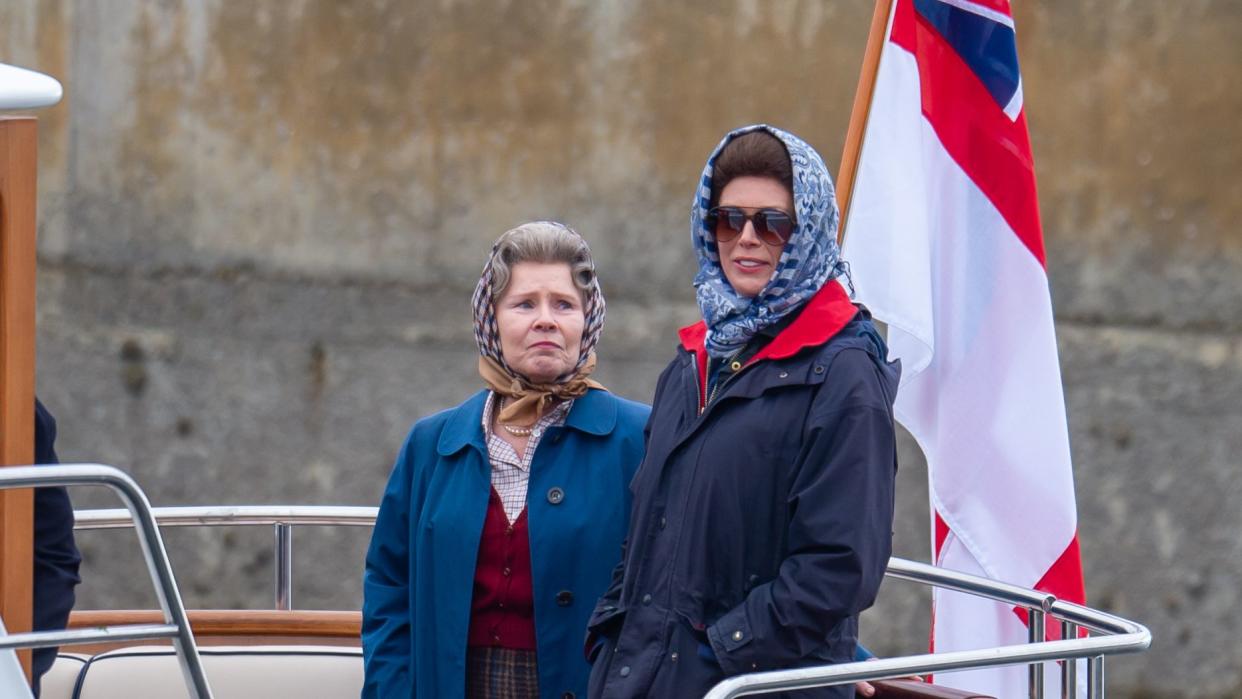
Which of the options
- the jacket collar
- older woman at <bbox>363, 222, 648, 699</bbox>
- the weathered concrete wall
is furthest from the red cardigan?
the weathered concrete wall

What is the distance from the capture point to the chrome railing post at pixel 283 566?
3.89 meters

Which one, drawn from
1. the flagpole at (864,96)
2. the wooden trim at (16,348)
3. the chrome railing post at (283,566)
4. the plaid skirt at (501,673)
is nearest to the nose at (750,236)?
the plaid skirt at (501,673)

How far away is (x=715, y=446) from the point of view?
249 centimetres

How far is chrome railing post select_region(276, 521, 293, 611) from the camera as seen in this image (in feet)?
12.8

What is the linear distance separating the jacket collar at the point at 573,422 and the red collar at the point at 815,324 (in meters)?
0.36

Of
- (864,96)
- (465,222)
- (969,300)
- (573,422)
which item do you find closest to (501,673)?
(573,422)

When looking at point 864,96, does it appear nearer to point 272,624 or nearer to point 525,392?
point 525,392

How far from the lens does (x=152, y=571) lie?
7.36 feet

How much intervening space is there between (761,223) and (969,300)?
4.43 ft

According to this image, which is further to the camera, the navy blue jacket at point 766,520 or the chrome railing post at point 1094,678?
the chrome railing post at point 1094,678

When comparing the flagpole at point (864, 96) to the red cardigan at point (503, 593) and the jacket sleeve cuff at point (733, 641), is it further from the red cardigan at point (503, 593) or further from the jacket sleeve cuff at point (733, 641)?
the jacket sleeve cuff at point (733, 641)

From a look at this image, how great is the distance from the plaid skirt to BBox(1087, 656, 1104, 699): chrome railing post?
0.98 meters

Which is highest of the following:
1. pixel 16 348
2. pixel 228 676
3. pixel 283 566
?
pixel 16 348

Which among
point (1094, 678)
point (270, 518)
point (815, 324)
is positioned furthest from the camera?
point (270, 518)
